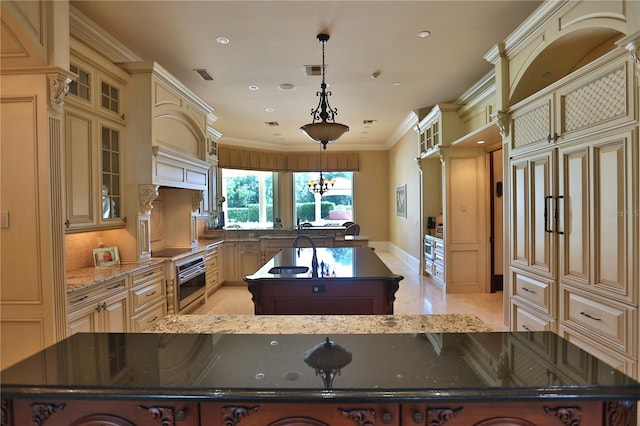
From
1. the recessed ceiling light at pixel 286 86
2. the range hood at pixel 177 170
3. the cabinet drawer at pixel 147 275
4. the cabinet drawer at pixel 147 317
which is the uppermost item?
the recessed ceiling light at pixel 286 86

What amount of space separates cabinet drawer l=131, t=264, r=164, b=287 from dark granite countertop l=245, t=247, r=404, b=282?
128 centimetres

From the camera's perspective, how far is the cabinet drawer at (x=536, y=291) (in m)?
2.79

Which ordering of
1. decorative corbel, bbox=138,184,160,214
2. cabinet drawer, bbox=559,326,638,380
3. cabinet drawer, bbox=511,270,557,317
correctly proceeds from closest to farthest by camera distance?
cabinet drawer, bbox=559,326,638,380 < cabinet drawer, bbox=511,270,557,317 < decorative corbel, bbox=138,184,160,214

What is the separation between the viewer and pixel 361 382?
0.84 metres

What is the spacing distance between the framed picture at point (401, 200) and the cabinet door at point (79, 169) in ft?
21.4

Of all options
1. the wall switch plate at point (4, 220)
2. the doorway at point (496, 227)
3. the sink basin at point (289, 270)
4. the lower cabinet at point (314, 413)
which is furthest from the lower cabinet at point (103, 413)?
the doorway at point (496, 227)

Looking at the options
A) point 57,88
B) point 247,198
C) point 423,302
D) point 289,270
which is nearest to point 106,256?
point 57,88

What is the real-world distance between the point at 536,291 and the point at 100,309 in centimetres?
386

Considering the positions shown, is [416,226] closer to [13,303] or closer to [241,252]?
[241,252]

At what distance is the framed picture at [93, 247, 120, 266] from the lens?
3314 millimetres

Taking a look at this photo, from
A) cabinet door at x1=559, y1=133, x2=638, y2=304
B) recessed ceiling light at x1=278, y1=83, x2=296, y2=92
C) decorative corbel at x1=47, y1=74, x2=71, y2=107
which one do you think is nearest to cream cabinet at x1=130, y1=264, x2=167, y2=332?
decorative corbel at x1=47, y1=74, x2=71, y2=107

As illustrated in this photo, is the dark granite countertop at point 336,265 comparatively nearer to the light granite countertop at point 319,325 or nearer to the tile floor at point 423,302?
the light granite countertop at point 319,325

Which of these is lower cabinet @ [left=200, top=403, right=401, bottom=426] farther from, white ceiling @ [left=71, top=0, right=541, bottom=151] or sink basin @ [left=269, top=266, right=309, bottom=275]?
white ceiling @ [left=71, top=0, right=541, bottom=151]

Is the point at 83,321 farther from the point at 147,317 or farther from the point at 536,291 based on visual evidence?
the point at 536,291
